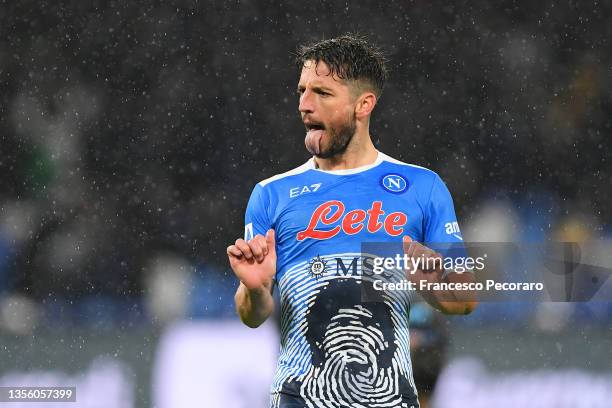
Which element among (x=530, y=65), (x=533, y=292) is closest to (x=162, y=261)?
(x=533, y=292)

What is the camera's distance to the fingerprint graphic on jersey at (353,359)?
3838 mm

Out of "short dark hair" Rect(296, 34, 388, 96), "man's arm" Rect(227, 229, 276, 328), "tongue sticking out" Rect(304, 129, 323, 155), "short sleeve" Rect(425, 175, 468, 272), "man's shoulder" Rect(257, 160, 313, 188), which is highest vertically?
"short dark hair" Rect(296, 34, 388, 96)

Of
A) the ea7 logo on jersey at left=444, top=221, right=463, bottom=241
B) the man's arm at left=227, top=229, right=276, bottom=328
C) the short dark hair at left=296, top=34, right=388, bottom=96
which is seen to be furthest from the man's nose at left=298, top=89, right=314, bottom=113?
the ea7 logo on jersey at left=444, top=221, right=463, bottom=241

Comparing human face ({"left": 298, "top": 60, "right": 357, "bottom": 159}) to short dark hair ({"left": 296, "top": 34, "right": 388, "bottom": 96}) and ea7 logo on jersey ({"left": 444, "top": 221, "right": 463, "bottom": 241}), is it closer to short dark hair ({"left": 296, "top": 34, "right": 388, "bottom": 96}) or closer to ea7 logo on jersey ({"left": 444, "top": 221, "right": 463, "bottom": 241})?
short dark hair ({"left": 296, "top": 34, "right": 388, "bottom": 96})

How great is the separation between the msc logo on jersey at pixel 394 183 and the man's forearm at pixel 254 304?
0.67 metres

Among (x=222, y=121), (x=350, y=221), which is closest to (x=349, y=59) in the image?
(x=350, y=221)

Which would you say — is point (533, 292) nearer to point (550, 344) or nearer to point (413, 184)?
point (550, 344)

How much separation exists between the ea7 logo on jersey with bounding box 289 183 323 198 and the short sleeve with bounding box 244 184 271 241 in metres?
0.12

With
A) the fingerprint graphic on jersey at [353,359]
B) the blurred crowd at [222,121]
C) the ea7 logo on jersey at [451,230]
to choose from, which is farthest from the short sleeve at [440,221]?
the blurred crowd at [222,121]

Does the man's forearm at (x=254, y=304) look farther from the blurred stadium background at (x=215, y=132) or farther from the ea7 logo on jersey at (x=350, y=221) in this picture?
the blurred stadium background at (x=215, y=132)

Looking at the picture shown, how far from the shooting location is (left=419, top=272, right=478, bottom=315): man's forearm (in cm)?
389

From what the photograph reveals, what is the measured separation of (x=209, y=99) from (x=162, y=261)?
2.29m

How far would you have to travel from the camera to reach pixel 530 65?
13711 mm

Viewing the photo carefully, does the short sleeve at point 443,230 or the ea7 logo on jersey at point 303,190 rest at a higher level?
the ea7 logo on jersey at point 303,190
